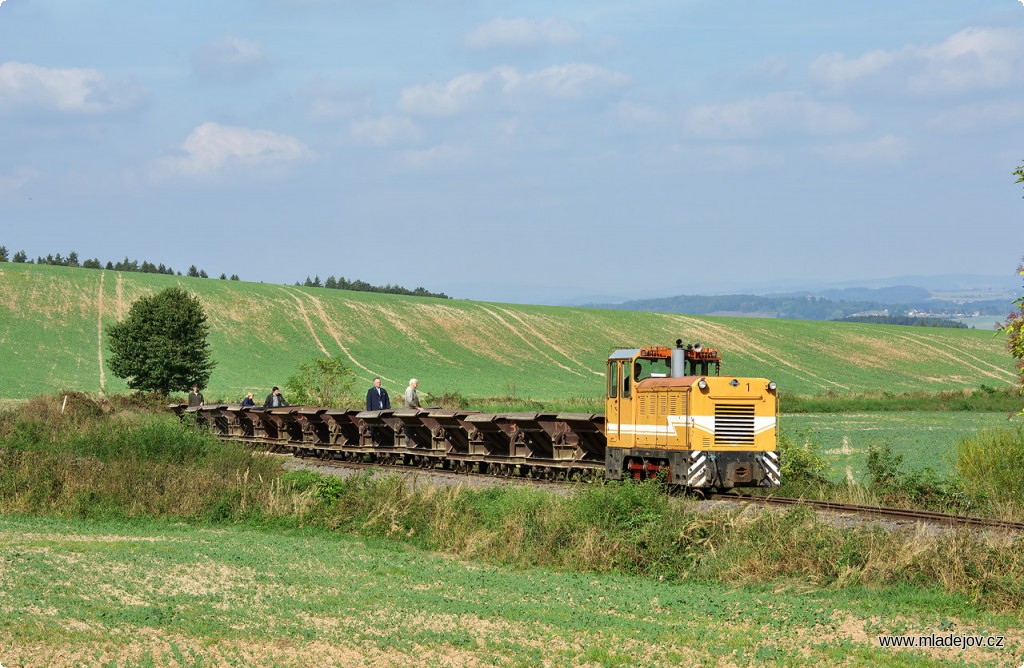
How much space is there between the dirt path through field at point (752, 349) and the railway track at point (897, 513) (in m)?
72.4

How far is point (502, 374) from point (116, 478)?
6611 centimetres

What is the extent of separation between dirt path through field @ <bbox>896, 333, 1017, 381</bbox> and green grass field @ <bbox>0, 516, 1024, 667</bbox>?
93236 millimetres

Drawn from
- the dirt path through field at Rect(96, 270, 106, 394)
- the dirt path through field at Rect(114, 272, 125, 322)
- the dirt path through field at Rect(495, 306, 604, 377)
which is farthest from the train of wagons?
the dirt path through field at Rect(114, 272, 125, 322)

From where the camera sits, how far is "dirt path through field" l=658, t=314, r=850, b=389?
→ 9300 centimetres

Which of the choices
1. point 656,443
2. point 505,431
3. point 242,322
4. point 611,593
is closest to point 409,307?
point 242,322

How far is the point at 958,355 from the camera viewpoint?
355 ft

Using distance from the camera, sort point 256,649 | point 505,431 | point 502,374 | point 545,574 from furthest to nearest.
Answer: point 502,374 < point 505,431 < point 545,574 < point 256,649

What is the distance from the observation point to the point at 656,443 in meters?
21.9

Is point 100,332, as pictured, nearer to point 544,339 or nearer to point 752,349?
point 544,339

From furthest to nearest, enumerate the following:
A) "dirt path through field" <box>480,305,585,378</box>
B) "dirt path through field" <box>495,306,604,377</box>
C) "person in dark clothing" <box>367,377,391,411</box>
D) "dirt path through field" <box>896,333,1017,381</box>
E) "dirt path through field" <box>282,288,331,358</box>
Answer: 1. "dirt path through field" <box>896,333,1017,381</box>
2. "dirt path through field" <box>495,306,604,377</box>
3. "dirt path through field" <box>480,305,585,378</box>
4. "dirt path through field" <box>282,288,331,358</box>
5. "person in dark clothing" <box>367,377,391,411</box>

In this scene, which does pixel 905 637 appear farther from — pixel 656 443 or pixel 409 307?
pixel 409 307

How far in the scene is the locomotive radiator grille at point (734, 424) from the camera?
21.1 m

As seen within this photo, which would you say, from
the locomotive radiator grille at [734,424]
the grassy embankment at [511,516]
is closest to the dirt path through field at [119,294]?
the grassy embankment at [511,516]

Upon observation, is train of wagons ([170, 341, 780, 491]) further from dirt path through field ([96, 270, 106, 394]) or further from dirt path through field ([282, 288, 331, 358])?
dirt path through field ([282, 288, 331, 358])
